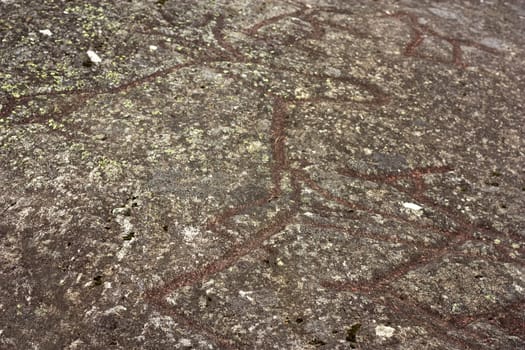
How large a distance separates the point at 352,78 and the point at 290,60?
49 centimetres

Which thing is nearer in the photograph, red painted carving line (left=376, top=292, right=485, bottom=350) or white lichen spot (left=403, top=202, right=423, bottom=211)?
red painted carving line (left=376, top=292, right=485, bottom=350)

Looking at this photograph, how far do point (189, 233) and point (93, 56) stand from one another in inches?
68.3

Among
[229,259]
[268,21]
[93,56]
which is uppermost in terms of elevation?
[268,21]

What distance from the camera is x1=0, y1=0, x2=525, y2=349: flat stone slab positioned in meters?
2.46

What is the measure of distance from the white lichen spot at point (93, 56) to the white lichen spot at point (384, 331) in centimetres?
257

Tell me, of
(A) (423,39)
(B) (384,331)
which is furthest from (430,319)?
(A) (423,39)

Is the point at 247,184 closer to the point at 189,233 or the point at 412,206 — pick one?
the point at 189,233

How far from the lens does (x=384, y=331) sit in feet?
8.04

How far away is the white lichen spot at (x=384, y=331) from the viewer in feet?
7.98

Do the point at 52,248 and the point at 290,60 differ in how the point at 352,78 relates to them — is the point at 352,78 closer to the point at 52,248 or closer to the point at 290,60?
the point at 290,60

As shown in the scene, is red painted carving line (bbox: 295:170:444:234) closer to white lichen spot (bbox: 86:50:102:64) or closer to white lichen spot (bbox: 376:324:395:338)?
white lichen spot (bbox: 376:324:395:338)

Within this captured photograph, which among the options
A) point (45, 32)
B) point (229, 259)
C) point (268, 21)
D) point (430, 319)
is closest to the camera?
point (430, 319)

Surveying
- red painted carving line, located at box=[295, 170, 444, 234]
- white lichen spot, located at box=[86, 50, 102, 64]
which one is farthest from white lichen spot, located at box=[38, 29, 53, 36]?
red painted carving line, located at box=[295, 170, 444, 234]

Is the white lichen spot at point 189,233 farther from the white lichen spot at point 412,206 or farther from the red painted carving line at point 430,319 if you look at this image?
the white lichen spot at point 412,206
